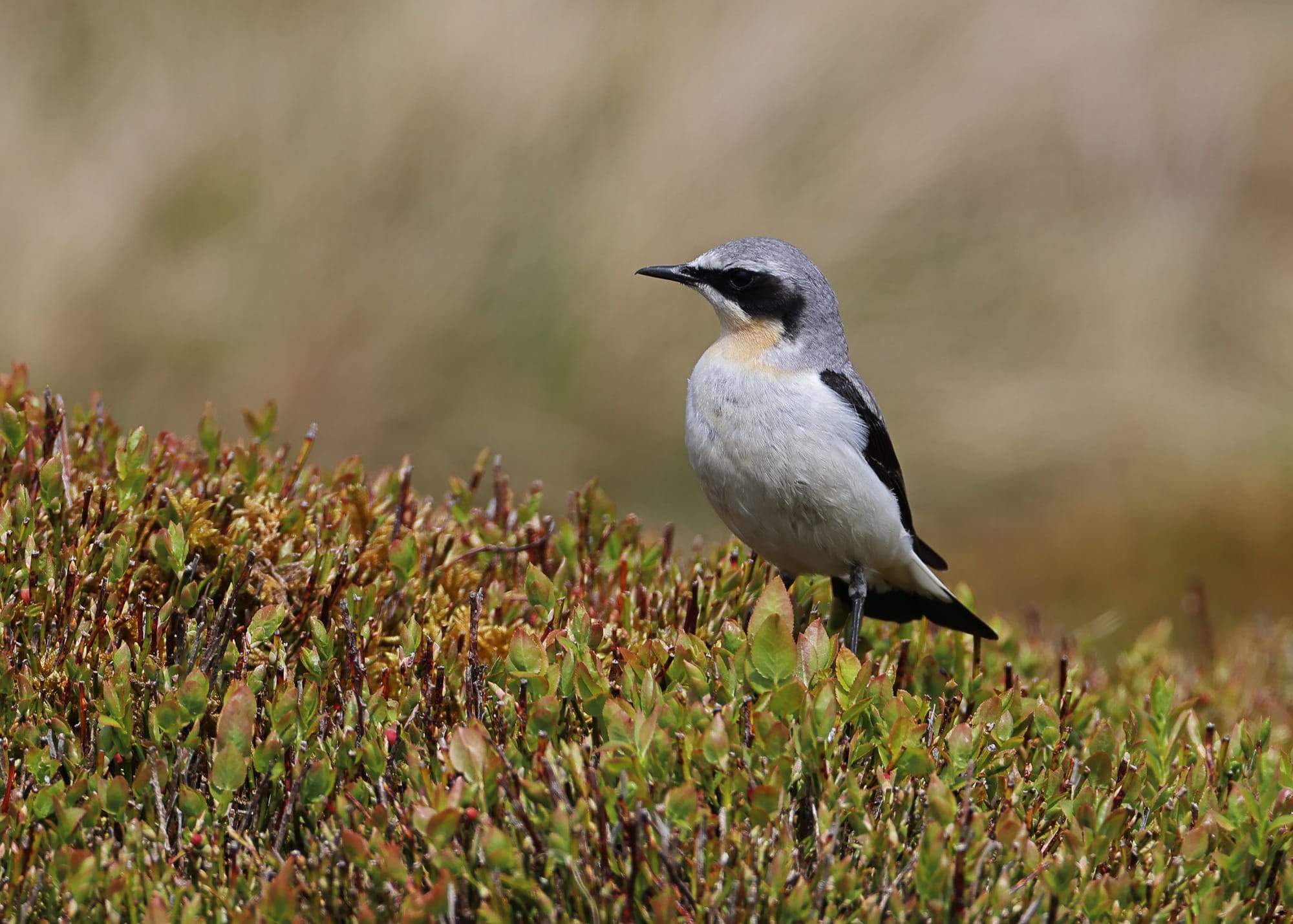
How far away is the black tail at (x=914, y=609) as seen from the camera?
5059mm

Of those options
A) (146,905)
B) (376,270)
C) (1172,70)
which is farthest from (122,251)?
(1172,70)

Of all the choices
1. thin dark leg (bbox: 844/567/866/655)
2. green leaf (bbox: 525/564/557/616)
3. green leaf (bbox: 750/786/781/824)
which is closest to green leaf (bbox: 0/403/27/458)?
green leaf (bbox: 525/564/557/616)

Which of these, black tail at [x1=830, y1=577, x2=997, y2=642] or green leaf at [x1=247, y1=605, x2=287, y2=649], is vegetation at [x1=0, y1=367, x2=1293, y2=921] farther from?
black tail at [x1=830, y1=577, x2=997, y2=642]

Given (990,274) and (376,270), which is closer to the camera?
(376,270)

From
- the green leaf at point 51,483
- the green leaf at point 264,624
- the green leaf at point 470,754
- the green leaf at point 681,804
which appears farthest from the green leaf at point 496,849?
the green leaf at point 51,483

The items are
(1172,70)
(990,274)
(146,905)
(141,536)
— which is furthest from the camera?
(1172,70)

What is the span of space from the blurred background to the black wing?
4028mm

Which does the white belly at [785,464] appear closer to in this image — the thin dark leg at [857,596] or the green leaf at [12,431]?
the thin dark leg at [857,596]

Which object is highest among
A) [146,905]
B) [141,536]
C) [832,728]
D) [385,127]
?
[385,127]

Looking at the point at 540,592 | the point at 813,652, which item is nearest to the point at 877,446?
the point at 540,592

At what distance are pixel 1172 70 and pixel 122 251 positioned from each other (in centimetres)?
1016

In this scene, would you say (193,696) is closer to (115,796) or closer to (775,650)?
(115,796)

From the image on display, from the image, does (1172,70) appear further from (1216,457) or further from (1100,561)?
(1100,561)

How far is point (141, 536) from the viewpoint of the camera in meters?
4.28
